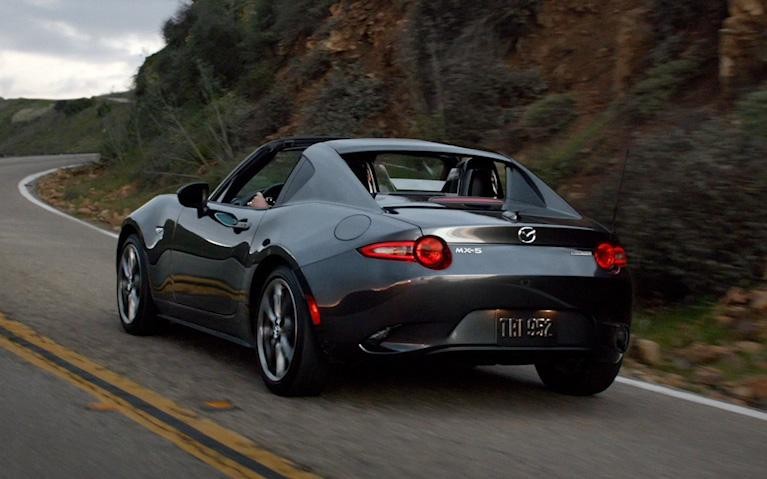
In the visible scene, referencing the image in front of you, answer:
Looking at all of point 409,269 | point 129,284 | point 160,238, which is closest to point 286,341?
point 409,269

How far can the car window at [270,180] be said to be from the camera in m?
7.95

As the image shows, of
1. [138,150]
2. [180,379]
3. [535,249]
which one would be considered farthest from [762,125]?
[138,150]

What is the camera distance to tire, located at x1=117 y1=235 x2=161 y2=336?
342 inches

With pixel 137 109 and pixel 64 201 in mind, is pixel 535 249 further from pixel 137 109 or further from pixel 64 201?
pixel 137 109

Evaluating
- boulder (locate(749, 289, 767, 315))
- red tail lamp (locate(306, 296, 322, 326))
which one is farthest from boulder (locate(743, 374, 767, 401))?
red tail lamp (locate(306, 296, 322, 326))

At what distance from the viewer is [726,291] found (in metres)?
9.70

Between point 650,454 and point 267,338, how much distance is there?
7.32 ft

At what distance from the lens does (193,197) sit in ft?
26.3

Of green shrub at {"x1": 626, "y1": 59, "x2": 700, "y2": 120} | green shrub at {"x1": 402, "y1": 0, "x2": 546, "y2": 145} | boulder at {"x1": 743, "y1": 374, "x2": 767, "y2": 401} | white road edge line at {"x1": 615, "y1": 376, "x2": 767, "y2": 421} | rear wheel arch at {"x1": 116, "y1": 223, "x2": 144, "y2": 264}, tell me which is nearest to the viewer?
white road edge line at {"x1": 615, "y1": 376, "x2": 767, "y2": 421}

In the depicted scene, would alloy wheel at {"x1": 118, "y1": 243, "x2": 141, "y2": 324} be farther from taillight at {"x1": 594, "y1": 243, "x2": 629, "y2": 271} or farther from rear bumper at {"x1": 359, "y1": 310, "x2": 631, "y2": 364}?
taillight at {"x1": 594, "y1": 243, "x2": 629, "y2": 271}

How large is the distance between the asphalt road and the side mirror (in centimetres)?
95

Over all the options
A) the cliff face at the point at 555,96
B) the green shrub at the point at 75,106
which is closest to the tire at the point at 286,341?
the cliff face at the point at 555,96

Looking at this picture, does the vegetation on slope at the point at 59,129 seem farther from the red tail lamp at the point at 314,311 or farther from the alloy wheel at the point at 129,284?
the red tail lamp at the point at 314,311

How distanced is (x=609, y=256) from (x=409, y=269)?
3.81 feet
